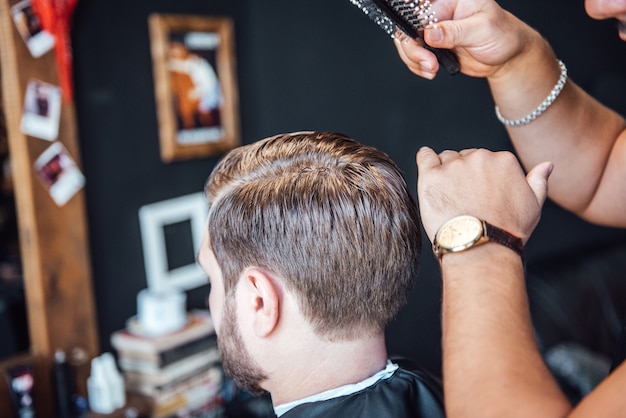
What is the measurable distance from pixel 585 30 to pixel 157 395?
3180 mm

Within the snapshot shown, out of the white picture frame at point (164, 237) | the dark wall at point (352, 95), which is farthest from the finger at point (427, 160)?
the dark wall at point (352, 95)

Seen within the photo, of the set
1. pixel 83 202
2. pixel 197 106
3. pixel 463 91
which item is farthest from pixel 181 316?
pixel 463 91

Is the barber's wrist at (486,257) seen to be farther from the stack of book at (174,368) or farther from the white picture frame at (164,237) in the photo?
the white picture frame at (164,237)

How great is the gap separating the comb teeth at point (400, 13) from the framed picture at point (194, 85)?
2.10 metres

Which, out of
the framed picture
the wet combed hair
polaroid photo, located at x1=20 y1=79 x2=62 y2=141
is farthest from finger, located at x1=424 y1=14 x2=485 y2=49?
the framed picture

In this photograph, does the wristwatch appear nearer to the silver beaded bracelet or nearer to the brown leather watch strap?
the brown leather watch strap

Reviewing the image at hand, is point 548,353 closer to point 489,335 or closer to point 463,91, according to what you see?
point 463,91

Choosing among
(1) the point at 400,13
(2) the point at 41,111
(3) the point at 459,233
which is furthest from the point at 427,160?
(2) the point at 41,111

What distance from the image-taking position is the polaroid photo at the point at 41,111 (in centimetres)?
239

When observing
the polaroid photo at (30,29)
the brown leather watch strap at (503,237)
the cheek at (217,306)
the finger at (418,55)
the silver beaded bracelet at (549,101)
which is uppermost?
the polaroid photo at (30,29)

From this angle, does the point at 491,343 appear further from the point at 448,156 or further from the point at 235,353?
the point at 235,353

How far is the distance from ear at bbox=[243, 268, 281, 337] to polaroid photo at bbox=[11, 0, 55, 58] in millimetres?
1692

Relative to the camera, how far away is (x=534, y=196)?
3.07ft

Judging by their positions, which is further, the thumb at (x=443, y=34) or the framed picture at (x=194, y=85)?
the framed picture at (x=194, y=85)
